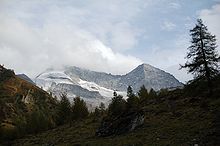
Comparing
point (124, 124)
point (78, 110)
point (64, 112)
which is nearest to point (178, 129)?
point (124, 124)

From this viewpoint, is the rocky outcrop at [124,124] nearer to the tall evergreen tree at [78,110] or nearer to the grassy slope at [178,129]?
the grassy slope at [178,129]

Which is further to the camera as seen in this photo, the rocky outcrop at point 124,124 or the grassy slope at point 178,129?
A: the rocky outcrop at point 124,124

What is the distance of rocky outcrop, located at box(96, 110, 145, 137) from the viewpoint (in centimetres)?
4759

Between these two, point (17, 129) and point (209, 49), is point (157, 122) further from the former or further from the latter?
point (17, 129)

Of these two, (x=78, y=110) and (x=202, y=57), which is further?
(x=78, y=110)

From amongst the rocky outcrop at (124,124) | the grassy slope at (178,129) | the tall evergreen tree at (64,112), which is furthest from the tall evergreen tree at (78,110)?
the rocky outcrop at (124,124)

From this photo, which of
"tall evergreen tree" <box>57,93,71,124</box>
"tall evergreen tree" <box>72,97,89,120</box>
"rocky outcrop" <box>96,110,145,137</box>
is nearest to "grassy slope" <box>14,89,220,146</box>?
"rocky outcrop" <box>96,110,145,137</box>

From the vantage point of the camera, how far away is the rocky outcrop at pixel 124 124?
47594 millimetres

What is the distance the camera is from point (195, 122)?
41.1 meters

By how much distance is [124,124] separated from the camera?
159 ft

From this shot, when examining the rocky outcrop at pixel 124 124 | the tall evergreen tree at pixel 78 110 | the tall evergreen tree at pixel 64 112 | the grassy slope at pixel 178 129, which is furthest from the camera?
the tall evergreen tree at pixel 78 110

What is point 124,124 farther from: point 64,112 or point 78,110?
point 64,112

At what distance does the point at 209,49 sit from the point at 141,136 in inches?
933

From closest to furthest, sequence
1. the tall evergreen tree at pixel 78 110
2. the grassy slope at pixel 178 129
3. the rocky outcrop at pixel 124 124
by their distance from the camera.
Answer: the grassy slope at pixel 178 129 → the rocky outcrop at pixel 124 124 → the tall evergreen tree at pixel 78 110
